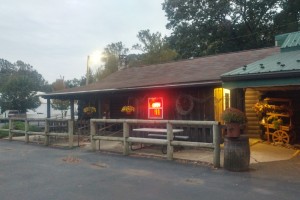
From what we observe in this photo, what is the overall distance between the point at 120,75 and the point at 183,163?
12110 mm

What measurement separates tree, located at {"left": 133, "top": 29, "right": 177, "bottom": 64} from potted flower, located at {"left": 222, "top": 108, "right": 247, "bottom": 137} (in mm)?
33976

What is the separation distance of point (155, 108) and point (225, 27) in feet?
72.8

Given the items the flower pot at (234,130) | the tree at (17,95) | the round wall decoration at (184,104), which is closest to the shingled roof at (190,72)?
the round wall decoration at (184,104)

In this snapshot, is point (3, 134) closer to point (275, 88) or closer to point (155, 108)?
point (155, 108)

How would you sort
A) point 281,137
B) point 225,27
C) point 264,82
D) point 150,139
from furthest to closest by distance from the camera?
point 225,27, point 281,137, point 150,139, point 264,82

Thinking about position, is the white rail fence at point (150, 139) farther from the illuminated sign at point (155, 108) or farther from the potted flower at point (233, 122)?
the illuminated sign at point (155, 108)

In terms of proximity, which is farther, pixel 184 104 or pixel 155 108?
pixel 155 108

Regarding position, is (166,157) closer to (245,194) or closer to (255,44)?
(245,194)

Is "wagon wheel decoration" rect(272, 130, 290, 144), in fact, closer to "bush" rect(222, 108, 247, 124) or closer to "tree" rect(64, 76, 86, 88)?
"bush" rect(222, 108, 247, 124)

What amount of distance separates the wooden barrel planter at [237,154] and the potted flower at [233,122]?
171 mm

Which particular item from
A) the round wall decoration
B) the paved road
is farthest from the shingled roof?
the paved road

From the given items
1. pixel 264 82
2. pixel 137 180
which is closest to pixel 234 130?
pixel 264 82

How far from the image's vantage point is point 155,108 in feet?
48.3

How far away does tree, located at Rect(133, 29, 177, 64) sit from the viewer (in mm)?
44828
